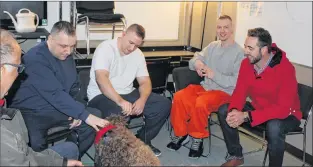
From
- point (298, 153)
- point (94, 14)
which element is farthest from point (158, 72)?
point (298, 153)

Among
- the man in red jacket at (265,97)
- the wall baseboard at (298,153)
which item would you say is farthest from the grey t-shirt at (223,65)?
the wall baseboard at (298,153)

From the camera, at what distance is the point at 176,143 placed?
137 inches

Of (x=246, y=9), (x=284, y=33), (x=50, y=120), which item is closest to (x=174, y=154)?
(x=50, y=120)

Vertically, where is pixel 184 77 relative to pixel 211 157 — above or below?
above

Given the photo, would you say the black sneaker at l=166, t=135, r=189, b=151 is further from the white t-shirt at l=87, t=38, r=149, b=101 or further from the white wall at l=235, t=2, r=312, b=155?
the white wall at l=235, t=2, r=312, b=155

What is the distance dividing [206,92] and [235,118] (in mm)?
503

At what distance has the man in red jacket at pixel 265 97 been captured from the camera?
2873mm

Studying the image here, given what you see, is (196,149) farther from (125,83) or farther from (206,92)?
(125,83)

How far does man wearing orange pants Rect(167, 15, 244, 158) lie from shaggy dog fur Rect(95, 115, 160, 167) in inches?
76.0

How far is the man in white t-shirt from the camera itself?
119 inches

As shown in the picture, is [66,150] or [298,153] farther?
[298,153]

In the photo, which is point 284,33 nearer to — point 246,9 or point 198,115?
point 246,9

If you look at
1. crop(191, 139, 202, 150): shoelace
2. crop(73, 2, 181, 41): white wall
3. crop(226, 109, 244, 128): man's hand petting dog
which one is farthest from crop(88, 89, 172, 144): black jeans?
crop(73, 2, 181, 41): white wall

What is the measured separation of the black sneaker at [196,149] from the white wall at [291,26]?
1.11m
